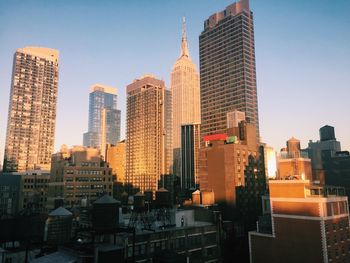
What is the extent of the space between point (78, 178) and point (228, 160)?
7115cm

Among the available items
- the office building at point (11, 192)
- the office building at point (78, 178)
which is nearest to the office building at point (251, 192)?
the office building at point (78, 178)

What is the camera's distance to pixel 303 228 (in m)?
70.4

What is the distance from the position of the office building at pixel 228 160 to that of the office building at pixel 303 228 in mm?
44335

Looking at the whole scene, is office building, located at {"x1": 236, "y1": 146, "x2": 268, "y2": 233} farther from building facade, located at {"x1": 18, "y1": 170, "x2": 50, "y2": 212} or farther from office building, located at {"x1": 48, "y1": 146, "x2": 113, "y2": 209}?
building facade, located at {"x1": 18, "y1": 170, "x2": 50, "y2": 212}

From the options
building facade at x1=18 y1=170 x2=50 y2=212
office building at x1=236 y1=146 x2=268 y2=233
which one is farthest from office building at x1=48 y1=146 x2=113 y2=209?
office building at x1=236 y1=146 x2=268 y2=233

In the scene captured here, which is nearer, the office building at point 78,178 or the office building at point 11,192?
the office building at point 78,178

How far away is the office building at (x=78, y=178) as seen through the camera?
139750 millimetres

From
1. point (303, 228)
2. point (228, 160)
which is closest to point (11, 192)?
point (228, 160)

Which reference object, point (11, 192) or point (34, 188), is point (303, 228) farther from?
point (11, 192)

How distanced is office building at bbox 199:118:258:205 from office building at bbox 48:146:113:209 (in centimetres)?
5115

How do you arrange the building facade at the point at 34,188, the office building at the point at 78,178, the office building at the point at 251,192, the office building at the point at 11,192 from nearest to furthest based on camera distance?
the office building at the point at 251,192 → the office building at the point at 78,178 → the office building at the point at 11,192 → the building facade at the point at 34,188

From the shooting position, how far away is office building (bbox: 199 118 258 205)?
124688 mm

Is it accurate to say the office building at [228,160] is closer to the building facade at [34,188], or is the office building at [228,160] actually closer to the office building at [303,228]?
the office building at [303,228]

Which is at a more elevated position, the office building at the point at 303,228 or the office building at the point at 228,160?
the office building at the point at 228,160
